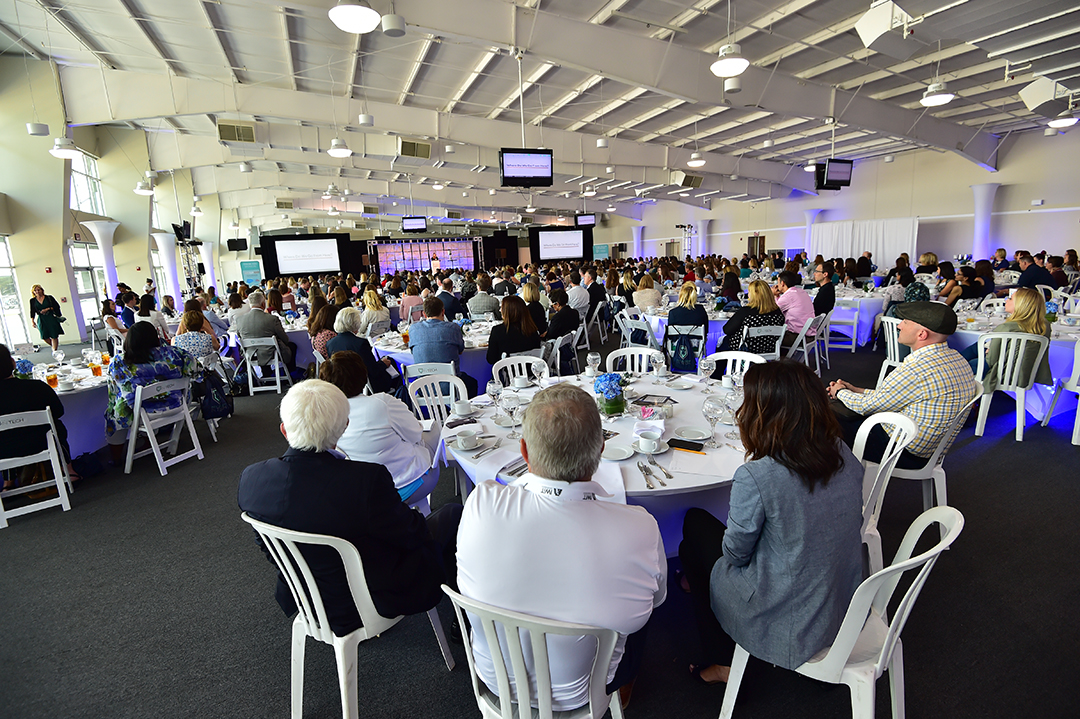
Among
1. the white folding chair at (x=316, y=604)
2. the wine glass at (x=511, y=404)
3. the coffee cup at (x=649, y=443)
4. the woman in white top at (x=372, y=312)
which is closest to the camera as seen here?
the white folding chair at (x=316, y=604)

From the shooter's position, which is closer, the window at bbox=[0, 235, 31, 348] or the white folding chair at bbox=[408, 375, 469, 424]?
the white folding chair at bbox=[408, 375, 469, 424]

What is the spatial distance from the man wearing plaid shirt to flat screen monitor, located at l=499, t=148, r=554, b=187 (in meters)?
6.80

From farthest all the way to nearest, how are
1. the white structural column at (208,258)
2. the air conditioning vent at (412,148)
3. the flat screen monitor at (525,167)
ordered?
1. the white structural column at (208,258)
2. the air conditioning vent at (412,148)
3. the flat screen monitor at (525,167)

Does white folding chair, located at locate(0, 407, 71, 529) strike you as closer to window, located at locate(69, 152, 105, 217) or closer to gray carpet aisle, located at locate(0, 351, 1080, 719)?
gray carpet aisle, located at locate(0, 351, 1080, 719)

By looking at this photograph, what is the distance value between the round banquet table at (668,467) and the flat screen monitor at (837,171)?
35.7 feet

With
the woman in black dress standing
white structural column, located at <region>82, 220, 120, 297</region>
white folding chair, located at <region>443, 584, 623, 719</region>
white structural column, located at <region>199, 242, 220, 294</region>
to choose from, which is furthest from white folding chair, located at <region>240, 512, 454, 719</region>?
white structural column, located at <region>199, 242, 220, 294</region>

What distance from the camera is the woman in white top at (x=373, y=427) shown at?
2.53 m

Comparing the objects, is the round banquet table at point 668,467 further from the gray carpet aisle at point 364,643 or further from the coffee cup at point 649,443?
the gray carpet aisle at point 364,643

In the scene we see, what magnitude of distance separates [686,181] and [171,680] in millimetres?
15541

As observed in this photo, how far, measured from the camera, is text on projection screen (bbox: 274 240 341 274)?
20.4 meters

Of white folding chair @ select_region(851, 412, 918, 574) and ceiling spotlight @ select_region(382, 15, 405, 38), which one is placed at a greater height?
ceiling spotlight @ select_region(382, 15, 405, 38)

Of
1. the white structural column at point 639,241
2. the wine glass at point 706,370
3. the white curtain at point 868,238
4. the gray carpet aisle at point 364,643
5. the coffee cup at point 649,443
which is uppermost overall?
the white structural column at point 639,241

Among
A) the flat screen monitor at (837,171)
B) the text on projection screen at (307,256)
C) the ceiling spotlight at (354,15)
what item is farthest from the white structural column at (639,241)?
the ceiling spotlight at (354,15)

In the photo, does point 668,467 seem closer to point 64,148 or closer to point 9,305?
point 64,148
